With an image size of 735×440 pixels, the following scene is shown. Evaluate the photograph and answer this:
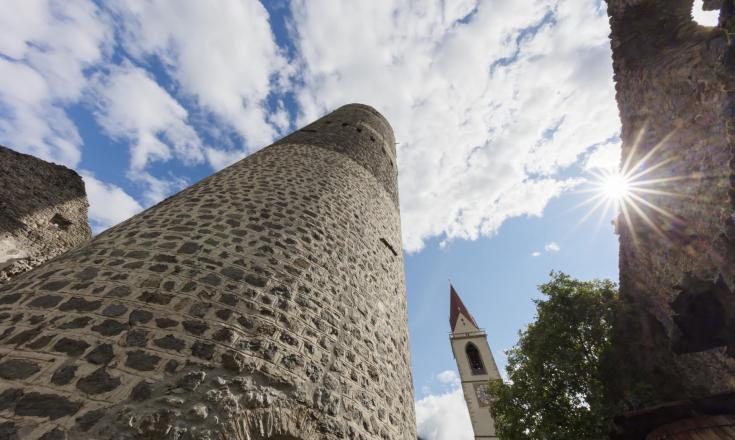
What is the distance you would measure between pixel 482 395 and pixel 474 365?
2.55 meters

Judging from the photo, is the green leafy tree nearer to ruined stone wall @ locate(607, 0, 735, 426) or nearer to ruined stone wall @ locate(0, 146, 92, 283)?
ruined stone wall @ locate(607, 0, 735, 426)

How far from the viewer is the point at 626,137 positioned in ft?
21.3

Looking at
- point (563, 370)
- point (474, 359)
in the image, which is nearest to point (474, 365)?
point (474, 359)

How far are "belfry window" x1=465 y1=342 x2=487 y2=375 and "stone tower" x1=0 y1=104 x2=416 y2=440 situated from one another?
21.3 meters

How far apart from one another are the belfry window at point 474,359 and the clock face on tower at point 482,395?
3.72 ft

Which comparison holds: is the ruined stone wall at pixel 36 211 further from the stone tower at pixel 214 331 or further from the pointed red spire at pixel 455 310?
the pointed red spire at pixel 455 310

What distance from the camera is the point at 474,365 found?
910 inches

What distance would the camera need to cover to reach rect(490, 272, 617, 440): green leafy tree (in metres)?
7.54

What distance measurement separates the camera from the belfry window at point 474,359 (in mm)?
22609

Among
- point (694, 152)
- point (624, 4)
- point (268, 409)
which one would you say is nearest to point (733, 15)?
point (694, 152)

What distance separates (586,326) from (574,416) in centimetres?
267

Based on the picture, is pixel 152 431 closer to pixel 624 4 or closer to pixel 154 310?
pixel 154 310

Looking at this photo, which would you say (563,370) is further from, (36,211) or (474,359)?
(474,359)

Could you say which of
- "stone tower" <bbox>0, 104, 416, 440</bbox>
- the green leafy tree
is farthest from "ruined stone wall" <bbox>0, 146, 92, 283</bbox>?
the green leafy tree
